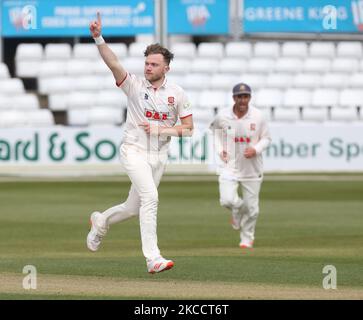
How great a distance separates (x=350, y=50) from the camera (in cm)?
2973

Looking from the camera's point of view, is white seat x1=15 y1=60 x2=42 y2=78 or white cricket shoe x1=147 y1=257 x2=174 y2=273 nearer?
white cricket shoe x1=147 y1=257 x2=174 y2=273

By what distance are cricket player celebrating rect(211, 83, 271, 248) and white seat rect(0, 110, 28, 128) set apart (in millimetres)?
13714

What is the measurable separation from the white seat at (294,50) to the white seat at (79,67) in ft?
15.5

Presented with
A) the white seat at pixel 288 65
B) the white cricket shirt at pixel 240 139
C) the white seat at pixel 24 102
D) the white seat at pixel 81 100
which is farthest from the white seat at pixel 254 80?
the white cricket shirt at pixel 240 139

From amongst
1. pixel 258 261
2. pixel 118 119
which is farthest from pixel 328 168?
pixel 258 261

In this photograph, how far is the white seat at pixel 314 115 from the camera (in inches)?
1113

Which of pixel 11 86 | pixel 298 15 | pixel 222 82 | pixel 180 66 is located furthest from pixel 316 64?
pixel 11 86

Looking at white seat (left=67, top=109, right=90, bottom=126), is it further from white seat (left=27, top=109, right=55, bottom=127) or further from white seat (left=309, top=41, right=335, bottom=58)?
white seat (left=309, top=41, right=335, bottom=58)

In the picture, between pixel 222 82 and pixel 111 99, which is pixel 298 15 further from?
pixel 111 99

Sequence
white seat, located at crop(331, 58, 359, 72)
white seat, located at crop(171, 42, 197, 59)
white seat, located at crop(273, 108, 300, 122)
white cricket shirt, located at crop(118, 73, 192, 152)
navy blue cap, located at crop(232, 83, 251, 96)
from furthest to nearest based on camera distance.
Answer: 1. white seat, located at crop(331, 58, 359, 72)
2. white seat, located at crop(171, 42, 197, 59)
3. white seat, located at crop(273, 108, 300, 122)
4. navy blue cap, located at crop(232, 83, 251, 96)
5. white cricket shirt, located at crop(118, 73, 192, 152)

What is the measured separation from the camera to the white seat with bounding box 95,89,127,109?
2800 centimetres

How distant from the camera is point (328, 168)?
25766 mm

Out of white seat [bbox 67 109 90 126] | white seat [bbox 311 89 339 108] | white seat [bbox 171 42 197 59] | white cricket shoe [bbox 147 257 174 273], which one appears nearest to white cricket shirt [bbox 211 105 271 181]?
white cricket shoe [bbox 147 257 174 273]

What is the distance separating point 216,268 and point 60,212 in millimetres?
6885
